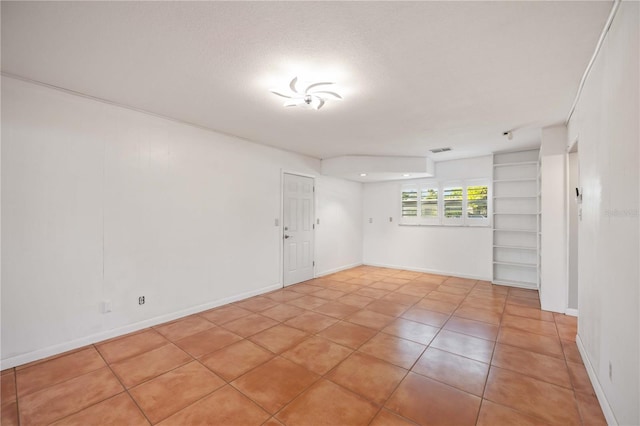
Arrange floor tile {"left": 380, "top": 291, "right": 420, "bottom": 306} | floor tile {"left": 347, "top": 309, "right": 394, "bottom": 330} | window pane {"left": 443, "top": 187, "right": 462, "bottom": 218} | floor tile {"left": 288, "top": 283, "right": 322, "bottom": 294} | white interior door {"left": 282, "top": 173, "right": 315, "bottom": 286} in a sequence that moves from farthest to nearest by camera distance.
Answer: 1. window pane {"left": 443, "top": 187, "right": 462, "bottom": 218}
2. white interior door {"left": 282, "top": 173, "right": 315, "bottom": 286}
3. floor tile {"left": 288, "top": 283, "right": 322, "bottom": 294}
4. floor tile {"left": 380, "top": 291, "right": 420, "bottom": 306}
5. floor tile {"left": 347, "top": 309, "right": 394, "bottom": 330}

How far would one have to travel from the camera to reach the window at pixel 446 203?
570 centimetres

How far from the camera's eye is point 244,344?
113 inches

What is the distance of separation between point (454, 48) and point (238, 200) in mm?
3490

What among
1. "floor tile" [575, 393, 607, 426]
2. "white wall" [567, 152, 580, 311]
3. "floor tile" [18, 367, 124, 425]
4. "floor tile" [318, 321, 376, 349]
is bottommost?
"floor tile" [18, 367, 124, 425]

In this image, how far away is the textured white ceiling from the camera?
1.66m

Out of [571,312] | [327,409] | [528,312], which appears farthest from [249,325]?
[571,312]

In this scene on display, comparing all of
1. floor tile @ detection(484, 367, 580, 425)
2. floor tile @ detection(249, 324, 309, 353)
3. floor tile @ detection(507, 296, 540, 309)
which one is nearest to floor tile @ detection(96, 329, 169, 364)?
floor tile @ detection(249, 324, 309, 353)

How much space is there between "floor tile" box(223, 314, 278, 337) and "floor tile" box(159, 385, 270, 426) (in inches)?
42.8

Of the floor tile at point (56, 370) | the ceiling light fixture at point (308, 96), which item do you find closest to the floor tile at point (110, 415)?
the floor tile at point (56, 370)

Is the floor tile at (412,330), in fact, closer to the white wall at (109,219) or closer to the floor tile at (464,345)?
the floor tile at (464,345)

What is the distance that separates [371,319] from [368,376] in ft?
4.24

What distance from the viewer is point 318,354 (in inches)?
105

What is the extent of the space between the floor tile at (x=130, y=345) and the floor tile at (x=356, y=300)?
2.53 meters

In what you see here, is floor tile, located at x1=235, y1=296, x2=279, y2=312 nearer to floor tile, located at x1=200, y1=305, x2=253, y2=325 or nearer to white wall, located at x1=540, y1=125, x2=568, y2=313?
floor tile, located at x1=200, y1=305, x2=253, y2=325
